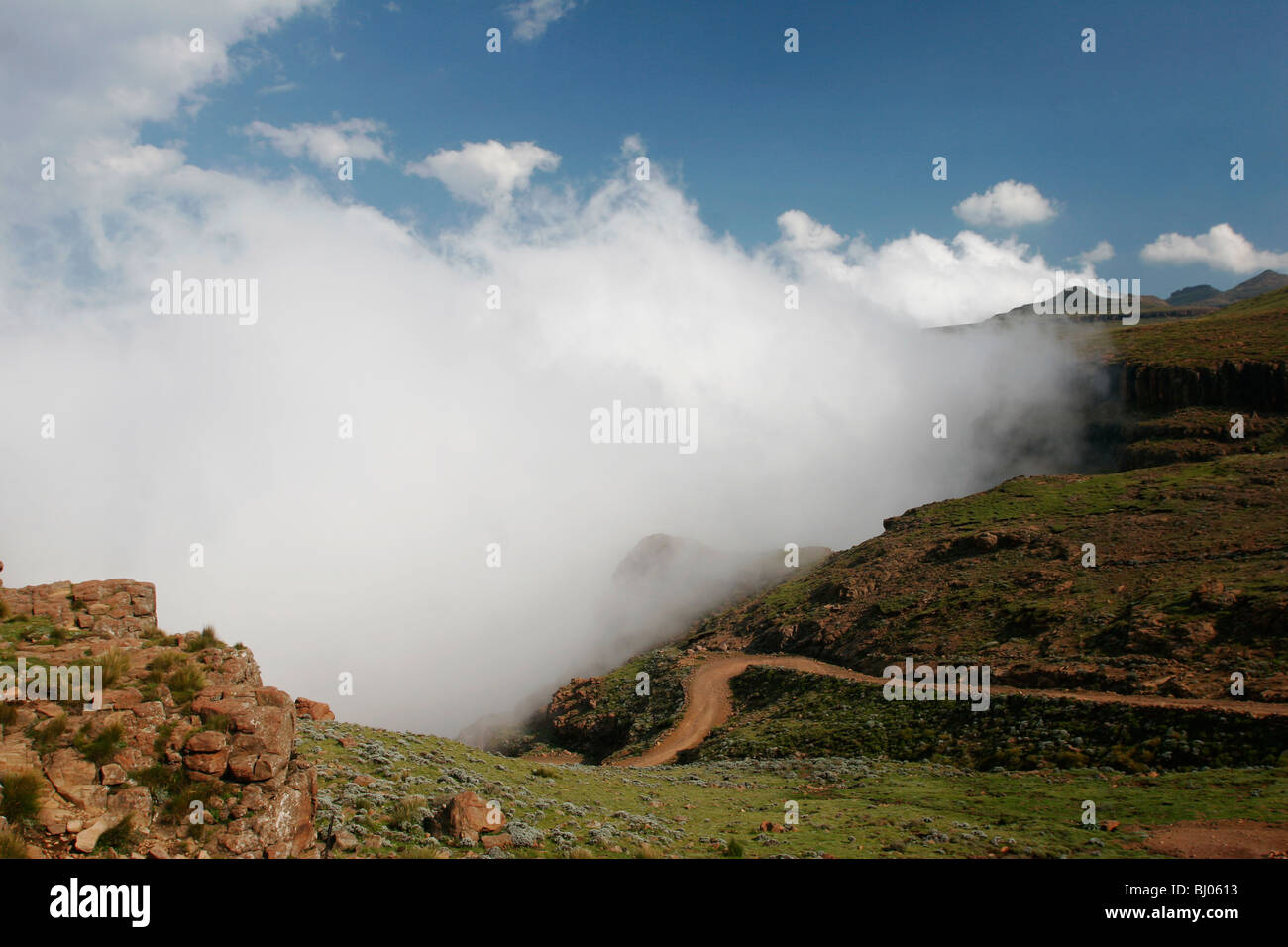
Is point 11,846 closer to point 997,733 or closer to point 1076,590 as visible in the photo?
point 997,733

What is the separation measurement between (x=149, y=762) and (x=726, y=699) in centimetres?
4785

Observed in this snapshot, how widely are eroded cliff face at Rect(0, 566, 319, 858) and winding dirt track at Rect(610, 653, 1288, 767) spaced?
3543cm

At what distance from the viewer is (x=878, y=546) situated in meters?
71.8

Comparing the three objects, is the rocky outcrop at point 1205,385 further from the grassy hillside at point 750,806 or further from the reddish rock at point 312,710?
the reddish rock at point 312,710

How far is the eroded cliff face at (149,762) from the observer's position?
32.4ft

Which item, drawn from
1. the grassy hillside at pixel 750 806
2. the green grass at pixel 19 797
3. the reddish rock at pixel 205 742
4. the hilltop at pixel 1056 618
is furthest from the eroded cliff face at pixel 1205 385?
the green grass at pixel 19 797

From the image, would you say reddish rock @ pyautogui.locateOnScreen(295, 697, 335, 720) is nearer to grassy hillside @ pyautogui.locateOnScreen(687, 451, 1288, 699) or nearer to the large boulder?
the large boulder

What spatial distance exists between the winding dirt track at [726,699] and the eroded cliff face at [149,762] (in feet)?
116
